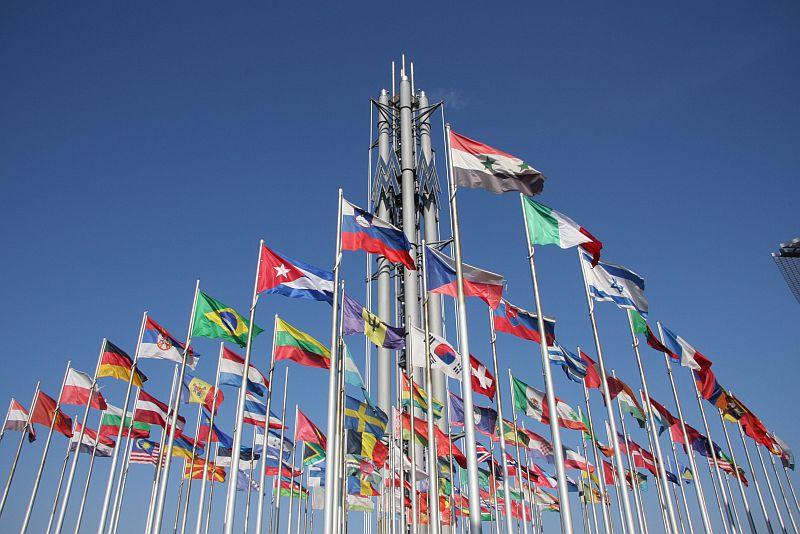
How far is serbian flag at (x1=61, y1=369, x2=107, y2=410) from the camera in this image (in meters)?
27.2

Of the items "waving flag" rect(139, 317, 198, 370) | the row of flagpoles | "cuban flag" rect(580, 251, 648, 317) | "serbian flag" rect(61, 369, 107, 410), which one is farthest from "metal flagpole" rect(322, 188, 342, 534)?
"serbian flag" rect(61, 369, 107, 410)

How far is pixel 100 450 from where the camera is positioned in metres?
32.3

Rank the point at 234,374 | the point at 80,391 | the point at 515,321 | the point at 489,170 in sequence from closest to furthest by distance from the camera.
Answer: the point at 489,170 < the point at 515,321 < the point at 234,374 < the point at 80,391

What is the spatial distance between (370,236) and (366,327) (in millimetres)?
3817

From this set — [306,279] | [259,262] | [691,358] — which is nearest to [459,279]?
[306,279]

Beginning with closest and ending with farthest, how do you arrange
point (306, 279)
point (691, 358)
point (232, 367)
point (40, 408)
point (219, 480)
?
point (306, 279), point (232, 367), point (691, 358), point (40, 408), point (219, 480)

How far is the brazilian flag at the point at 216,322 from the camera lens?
21.4 metres

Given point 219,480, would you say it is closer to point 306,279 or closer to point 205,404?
point 205,404

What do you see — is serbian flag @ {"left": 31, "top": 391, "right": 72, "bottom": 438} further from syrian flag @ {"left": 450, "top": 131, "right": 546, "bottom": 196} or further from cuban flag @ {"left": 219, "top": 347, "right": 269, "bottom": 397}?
syrian flag @ {"left": 450, "top": 131, "right": 546, "bottom": 196}

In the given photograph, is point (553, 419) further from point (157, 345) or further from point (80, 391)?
point (80, 391)

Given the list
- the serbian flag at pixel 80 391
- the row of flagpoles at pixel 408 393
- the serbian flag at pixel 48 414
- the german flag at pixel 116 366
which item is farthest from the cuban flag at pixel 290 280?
the serbian flag at pixel 48 414

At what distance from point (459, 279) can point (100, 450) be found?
2886 cm

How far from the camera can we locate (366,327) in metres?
19.0

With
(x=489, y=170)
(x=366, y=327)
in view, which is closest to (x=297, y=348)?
(x=366, y=327)
